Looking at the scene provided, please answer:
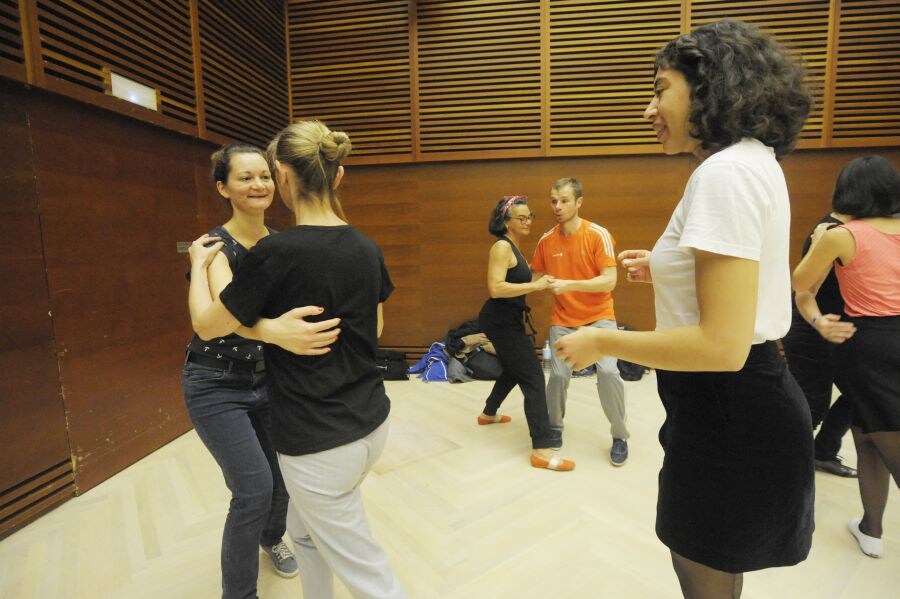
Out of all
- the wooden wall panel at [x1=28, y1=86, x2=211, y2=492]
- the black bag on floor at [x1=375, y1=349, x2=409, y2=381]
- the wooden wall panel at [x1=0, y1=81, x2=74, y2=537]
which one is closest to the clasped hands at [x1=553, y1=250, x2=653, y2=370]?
the wooden wall panel at [x1=0, y1=81, x2=74, y2=537]

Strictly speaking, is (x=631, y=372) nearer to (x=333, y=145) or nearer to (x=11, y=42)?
(x=333, y=145)

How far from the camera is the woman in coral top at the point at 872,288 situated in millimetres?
1964

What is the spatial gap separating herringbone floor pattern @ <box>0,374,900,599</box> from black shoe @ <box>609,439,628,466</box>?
0.05 m

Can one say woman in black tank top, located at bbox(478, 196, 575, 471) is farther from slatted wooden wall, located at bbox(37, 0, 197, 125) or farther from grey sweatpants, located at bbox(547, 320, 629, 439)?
slatted wooden wall, located at bbox(37, 0, 197, 125)

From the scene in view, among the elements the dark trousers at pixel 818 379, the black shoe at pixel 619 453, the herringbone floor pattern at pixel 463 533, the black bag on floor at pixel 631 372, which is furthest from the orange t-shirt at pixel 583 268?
the black bag on floor at pixel 631 372

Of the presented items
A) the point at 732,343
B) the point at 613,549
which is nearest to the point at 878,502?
the point at 613,549

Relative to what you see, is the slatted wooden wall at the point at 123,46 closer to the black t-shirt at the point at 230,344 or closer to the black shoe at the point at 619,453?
the black t-shirt at the point at 230,344

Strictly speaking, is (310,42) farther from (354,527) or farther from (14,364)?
(354,527)

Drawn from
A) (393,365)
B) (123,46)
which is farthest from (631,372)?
(123,46)

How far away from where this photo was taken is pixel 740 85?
2.99 ft

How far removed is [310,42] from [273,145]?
481cm

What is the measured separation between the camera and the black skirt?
76.2 inches

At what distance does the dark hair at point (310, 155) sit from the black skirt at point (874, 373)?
7.41 ft

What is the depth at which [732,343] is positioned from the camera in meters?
0.87
